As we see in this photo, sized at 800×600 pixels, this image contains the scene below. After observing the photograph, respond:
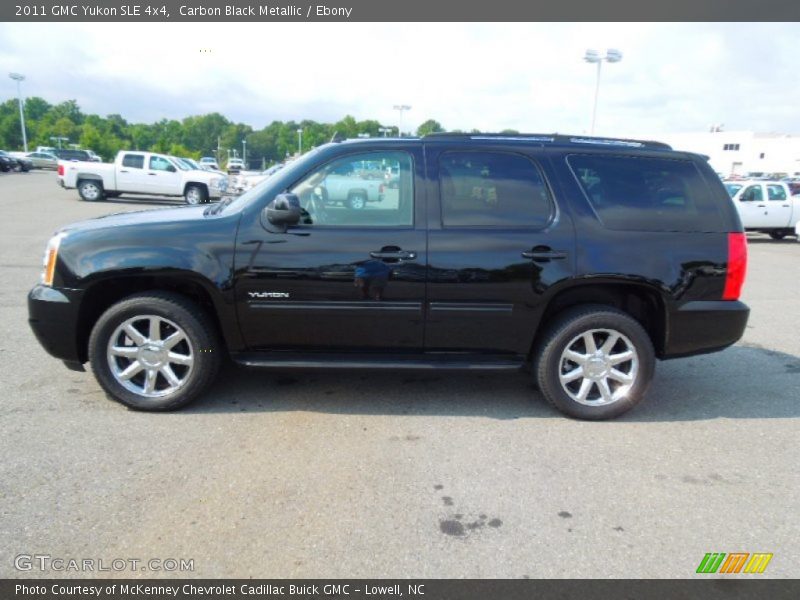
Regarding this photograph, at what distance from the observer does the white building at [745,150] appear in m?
70.0

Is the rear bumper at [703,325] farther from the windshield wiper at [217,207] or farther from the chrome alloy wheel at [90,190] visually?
the chrome alloy wheel at [90,190]

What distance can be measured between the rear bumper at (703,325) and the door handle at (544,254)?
36.2 inches

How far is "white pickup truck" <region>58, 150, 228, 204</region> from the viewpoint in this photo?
19172mm

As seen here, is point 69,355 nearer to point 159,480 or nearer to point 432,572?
point 159,480

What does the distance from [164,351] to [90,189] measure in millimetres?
19150

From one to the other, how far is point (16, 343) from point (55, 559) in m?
3.28

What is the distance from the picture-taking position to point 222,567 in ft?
7.42

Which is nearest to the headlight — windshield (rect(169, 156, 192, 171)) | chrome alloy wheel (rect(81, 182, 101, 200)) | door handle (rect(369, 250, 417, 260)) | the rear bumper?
door handle (rect(369, 250, 417, 260))

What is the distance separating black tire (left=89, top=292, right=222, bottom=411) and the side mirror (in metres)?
0.85

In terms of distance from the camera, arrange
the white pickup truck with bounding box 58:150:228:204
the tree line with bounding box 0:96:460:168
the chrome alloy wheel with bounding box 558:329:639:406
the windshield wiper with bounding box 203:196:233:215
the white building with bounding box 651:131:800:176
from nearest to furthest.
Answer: the chrome alloy wheel with bounding box 558:329:639:406 < the windshield wiper with bounding box 203:196:233:215 < the white pickup truck with bounding box 58:150:228:204 < the white building with bounding box 651:131:800:176 < the tree line with bounding box 0:96:460:168

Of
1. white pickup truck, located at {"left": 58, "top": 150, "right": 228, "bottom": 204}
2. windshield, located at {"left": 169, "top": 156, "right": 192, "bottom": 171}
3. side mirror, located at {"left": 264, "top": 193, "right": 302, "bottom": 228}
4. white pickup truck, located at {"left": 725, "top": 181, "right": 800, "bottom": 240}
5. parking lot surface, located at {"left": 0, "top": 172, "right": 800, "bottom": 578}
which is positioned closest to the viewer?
parking lot surface, located at {"left": 0, "top": 172, "right": 800, "bottom": 578}

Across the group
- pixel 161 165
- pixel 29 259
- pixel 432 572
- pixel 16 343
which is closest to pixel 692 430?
pixel 432 572

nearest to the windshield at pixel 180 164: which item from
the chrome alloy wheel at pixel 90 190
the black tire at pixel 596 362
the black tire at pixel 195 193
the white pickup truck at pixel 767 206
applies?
the black tire at pixel 195 193

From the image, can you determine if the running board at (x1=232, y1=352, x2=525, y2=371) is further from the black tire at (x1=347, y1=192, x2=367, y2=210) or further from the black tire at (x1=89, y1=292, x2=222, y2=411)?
the black tire at (x1=347, y1=192, x2=367, y2=210)
